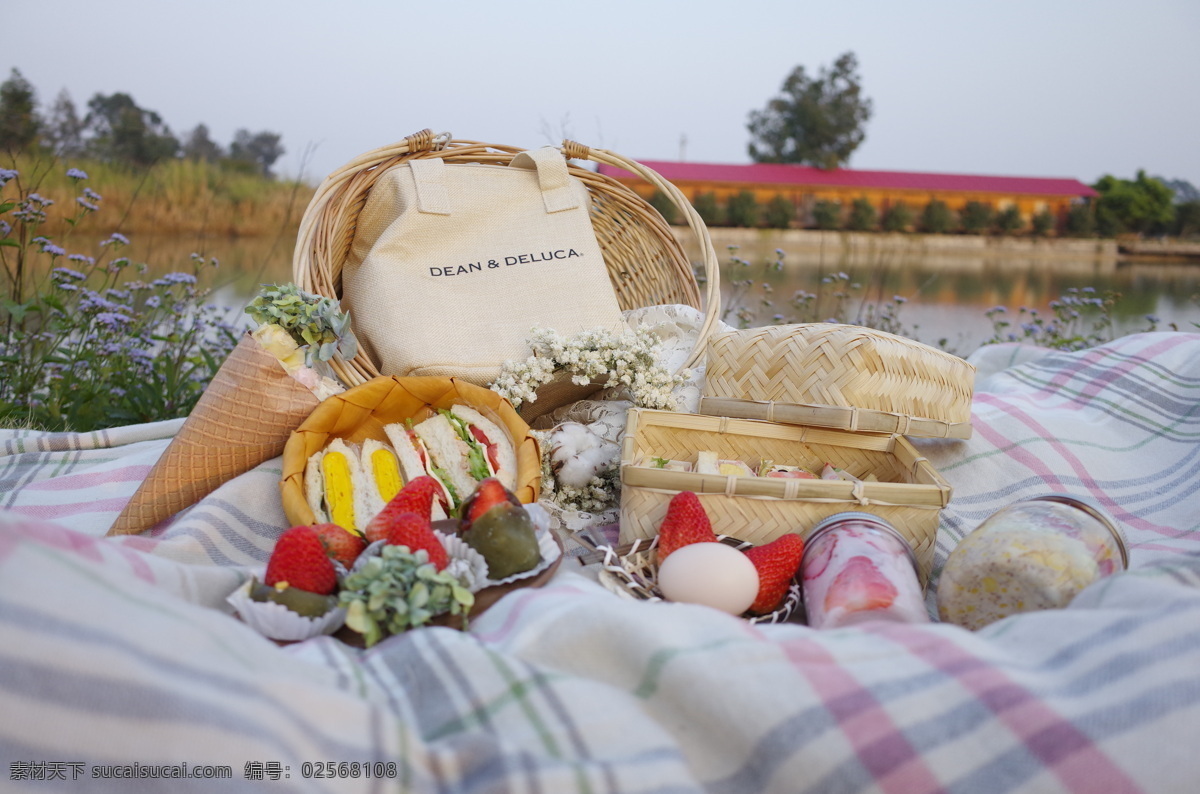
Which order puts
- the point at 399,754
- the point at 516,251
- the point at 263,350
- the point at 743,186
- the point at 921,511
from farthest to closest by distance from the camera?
the point at 743,186 → the point at 516,251 → the point at 263,350 → the point at 921,511 → the point at 399,754

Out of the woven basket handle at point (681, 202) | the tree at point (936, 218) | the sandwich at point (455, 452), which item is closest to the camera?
the sandwich at point (455, 452)

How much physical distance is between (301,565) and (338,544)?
0.38ft

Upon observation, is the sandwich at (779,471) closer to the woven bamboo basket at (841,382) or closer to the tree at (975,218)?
the woven bamboo basket at (841,382)

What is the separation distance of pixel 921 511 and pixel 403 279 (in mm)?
1518

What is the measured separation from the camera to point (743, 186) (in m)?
17.8

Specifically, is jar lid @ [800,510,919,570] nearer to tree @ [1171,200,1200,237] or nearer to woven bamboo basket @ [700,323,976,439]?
woven bamboo basket @ [700,323,976,439]

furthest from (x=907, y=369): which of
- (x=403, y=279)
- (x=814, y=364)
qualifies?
(x=403, y=279)

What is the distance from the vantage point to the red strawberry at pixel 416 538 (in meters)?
1.30

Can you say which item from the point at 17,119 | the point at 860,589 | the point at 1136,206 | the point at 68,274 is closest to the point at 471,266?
the point at 68,274

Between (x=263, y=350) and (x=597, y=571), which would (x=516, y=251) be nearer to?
(x=263, y=350)

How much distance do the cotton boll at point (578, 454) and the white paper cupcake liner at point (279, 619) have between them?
87 cm

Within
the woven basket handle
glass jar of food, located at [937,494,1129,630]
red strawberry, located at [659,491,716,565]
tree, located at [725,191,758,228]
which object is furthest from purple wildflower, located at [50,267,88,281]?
tree, located at [725,191,758,228]

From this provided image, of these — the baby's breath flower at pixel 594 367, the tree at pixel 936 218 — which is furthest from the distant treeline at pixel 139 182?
the tree at pixel 936 218

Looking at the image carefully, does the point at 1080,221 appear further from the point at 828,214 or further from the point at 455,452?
the point at 455,452
